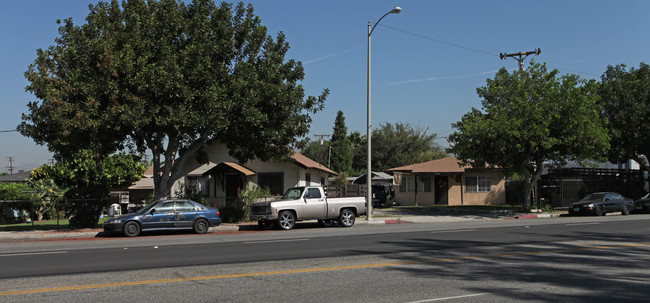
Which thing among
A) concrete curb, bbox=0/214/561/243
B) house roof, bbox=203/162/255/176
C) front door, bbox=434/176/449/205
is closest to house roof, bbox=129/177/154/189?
house roof, bbox=203/162/255/176

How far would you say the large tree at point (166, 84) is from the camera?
1780 centimetres

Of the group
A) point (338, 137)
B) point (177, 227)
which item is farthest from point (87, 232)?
point (338, 137)

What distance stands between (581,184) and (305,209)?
2324cm

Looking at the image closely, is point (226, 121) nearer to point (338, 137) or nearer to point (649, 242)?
point (649, 242)

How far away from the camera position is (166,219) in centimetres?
1909

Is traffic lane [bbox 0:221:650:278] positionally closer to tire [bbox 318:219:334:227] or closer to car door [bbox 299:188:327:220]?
car door [bbox 299:188:327:220]

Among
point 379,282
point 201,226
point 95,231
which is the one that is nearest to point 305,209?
point 201,226

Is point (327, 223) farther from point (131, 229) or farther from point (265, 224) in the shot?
point (131, 229)

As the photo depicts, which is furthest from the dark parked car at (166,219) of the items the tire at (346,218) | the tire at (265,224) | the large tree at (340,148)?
the large tree at (340,148)

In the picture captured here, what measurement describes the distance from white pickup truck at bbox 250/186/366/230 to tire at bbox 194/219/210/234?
1.93 m

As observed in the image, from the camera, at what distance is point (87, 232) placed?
64.5 ft

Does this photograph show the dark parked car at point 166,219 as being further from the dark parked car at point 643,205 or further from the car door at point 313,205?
the dark parked car at point 643,205

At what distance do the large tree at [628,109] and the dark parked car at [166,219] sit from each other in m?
26.9

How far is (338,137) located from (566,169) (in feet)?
156
